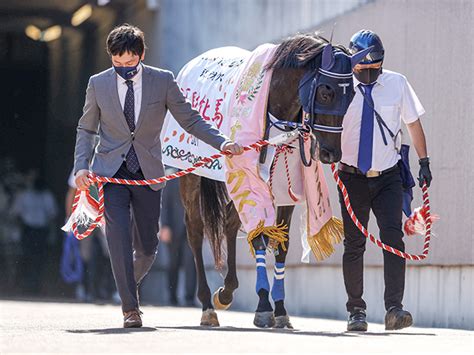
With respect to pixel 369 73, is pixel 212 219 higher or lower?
lower

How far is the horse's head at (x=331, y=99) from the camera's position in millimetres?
9320

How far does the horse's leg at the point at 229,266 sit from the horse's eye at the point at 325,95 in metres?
2.34

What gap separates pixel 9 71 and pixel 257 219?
55.4ft

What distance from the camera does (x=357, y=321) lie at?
394 inches

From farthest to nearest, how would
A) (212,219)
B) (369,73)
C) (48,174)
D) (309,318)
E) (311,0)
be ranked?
(48,174) < (311,0) < (309,318) < (212,219) < (369,73)

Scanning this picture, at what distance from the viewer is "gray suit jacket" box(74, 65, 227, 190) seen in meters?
9.45

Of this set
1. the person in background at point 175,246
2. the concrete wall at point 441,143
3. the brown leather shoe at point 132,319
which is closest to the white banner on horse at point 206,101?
the brown leather shoe at point 132,319

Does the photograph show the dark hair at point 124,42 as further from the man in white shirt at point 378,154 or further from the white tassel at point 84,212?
the man in white shirt at point 378,154

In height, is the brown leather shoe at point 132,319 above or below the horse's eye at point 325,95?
below

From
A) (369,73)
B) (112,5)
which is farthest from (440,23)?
(112,5)

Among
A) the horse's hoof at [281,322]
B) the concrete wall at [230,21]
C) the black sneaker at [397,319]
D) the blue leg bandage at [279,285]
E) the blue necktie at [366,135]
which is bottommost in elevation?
the horse's hoof at [281,322]

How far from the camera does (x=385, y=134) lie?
32.8 ft

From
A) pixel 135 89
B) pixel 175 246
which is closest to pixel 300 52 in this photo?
pixel 135 89

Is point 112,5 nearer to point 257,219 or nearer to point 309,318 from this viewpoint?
point 309,318
